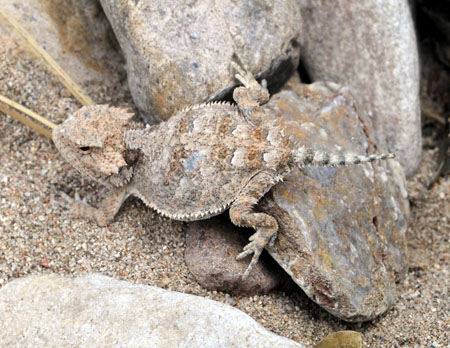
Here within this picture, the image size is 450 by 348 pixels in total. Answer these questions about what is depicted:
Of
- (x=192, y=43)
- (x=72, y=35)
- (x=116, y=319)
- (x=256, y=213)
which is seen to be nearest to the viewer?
(x=116, y=319)

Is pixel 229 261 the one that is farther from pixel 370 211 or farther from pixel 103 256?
pixel 370 211

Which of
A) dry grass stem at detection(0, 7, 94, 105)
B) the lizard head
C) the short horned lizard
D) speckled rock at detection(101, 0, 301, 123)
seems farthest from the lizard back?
dry grass stem at detection(0, 7, 94, 105)

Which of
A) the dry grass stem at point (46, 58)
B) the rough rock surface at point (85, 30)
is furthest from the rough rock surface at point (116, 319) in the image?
the rough rock surface at point (85, 30)

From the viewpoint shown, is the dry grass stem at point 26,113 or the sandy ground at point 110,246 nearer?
the sandy ground at point 110,246

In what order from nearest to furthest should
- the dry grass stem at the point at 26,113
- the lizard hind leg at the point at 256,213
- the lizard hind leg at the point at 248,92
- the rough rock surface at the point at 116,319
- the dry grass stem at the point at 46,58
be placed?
the rough rock surface at the point at 116,319
the lizard hind leg at the point at 256,213
the lizard hind leg at the point at 248,92
the dry grass stem at the point at 26,113
the dry grass stem at the point at 46,58

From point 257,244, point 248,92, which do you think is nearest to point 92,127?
point 248,92

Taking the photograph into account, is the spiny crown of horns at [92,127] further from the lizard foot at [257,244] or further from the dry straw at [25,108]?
the lizard foot at [257,244]

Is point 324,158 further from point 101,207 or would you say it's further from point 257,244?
point 101,207
